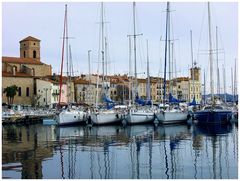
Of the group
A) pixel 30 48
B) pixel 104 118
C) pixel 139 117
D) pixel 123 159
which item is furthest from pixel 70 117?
pixel 30 48

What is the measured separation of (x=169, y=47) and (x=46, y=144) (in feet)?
76.0

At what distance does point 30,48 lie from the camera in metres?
87.6

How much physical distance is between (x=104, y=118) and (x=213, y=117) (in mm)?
10110

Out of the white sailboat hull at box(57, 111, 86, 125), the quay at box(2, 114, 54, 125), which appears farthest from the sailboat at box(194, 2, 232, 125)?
the quay at box(2, 114, 54, 125)

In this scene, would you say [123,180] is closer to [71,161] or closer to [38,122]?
[71,161]

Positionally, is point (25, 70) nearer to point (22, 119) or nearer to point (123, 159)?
point (22, 119)

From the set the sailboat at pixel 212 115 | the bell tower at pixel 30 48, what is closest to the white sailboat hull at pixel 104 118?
the sailboat at pixel 212 115

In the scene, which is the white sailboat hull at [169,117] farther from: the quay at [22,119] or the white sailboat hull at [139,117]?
the quay at [22,119]

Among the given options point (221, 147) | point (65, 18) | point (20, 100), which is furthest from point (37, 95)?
point (221, 147)

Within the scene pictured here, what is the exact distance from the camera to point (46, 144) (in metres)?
21.9

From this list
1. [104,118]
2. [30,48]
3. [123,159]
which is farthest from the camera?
[30,48]

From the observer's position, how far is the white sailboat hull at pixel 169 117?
122 ft

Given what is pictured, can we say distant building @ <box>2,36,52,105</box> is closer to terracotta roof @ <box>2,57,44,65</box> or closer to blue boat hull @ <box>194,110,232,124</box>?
terracotta roof @ <box>2,57,44,65</box>

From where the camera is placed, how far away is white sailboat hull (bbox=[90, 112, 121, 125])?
3639 cm
